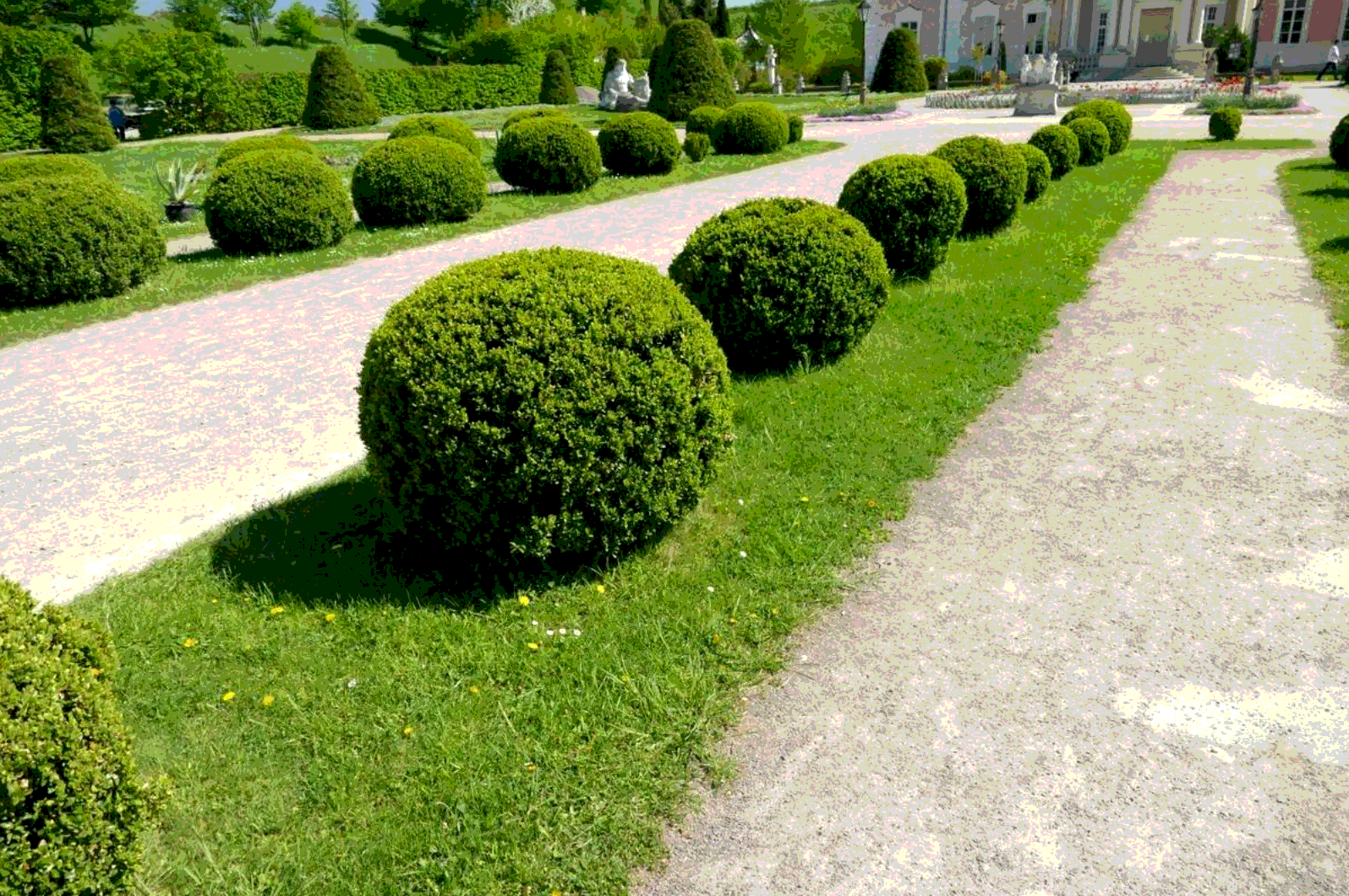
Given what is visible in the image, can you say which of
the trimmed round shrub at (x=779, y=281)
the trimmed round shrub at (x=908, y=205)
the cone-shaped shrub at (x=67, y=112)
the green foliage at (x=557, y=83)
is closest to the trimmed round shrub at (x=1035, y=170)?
the trimmed round shrub at (x=908, y=205)

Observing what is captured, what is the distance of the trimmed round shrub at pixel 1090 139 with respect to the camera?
57.8 feet

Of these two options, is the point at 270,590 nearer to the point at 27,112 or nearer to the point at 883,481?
the point at 883,481

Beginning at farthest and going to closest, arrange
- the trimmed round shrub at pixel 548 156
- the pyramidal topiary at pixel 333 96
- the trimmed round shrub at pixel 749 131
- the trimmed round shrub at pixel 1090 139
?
the pyramidal topiary at pixel 333 96, the trimmed round shrub at pixel 749 131, the trimmed round shrub at pixel 1090 139, the trimmed round shrub at pixel 548 156

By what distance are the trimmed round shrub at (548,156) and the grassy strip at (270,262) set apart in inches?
10.6

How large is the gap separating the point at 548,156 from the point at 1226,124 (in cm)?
1651

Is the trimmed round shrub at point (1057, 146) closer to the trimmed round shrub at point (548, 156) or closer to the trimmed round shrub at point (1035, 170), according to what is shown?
the trimmed round shrub at point (1035, 170)

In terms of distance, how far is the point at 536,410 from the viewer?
11.6 ft

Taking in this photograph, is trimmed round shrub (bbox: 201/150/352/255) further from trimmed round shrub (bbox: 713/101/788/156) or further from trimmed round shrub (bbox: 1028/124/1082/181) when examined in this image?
trimmed round shrub (bbox: 713/101/788/156)

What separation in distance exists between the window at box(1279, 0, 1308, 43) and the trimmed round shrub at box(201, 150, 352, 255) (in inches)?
2071

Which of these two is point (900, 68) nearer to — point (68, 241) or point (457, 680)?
point (68, 241)

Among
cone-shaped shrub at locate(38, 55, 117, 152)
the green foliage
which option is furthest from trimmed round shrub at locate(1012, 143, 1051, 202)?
the green foliage

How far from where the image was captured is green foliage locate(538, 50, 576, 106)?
38.0m

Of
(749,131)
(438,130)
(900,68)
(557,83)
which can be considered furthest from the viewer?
(900,68)

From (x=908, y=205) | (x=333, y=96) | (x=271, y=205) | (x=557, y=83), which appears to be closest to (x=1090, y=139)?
(x=908, y=205)
